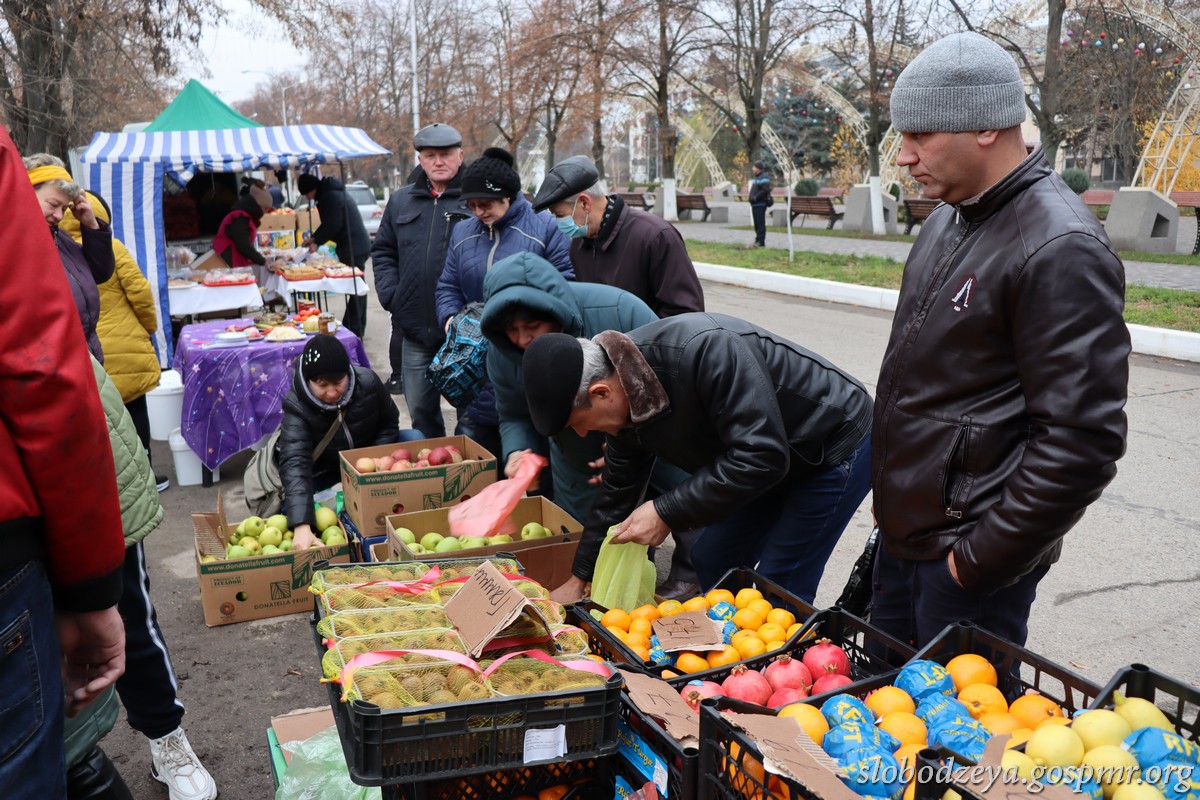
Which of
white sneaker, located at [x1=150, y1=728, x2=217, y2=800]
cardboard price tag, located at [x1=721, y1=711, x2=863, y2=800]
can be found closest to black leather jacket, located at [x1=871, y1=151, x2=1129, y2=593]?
cardboard price tag, located at [x1=721, y1=711, x2=863, y2=800]

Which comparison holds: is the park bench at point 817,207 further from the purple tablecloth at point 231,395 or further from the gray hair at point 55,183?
the gray hair at point 55,183

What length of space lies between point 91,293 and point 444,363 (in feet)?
6.72

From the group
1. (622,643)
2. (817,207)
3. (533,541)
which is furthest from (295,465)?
(817,207)

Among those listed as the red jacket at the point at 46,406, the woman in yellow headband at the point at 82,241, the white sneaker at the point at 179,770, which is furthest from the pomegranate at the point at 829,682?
the woman in yellow headband at the point at 82,241

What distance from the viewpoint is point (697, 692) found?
2.24 m

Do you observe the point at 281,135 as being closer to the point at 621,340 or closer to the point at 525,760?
the point at 621,340

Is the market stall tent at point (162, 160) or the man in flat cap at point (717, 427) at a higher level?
the market stall tent at point (162, 160)

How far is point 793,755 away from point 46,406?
144 cm

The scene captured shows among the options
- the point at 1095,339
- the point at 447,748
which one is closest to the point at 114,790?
the point at 447,748

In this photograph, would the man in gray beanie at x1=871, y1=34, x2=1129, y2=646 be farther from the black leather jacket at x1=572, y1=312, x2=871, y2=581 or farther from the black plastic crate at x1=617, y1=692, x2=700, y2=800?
the black plastic crate at x1=617, y1=692, x2=700, y2=800

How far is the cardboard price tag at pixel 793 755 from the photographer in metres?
1.69

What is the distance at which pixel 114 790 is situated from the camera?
2.40 meters

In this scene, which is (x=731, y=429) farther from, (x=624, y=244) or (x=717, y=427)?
(x=624, y=244)

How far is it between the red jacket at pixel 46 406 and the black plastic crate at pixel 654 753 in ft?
3.86
